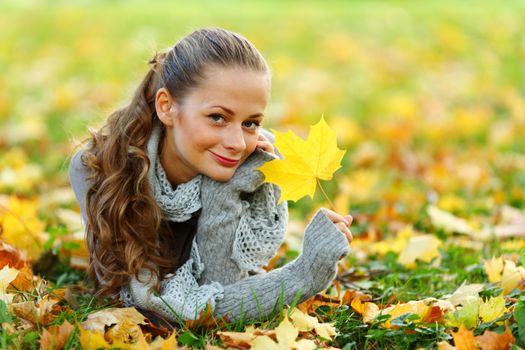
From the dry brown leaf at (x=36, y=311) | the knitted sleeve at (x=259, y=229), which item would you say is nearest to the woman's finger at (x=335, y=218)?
the knitted sleeve at (x=259, y=229)

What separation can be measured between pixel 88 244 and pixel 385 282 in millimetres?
1120

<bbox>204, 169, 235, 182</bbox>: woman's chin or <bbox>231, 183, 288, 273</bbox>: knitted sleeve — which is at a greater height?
<bbox>204, 169, 235, 182</bbox>: woman's chin

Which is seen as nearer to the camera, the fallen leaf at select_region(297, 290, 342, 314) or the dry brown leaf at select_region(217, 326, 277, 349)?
the dry brown leaf at select_region(217, 326, 277, 349)

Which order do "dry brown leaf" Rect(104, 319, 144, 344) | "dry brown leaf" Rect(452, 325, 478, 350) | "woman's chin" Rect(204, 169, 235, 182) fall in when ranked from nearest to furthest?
"dry brown leaf" Rect(452, 325, 478, 350)
"dry brown leaf" Rect(104, 319, 144, 344)
"woman's chin" Rect(204, 169, 235, 182)

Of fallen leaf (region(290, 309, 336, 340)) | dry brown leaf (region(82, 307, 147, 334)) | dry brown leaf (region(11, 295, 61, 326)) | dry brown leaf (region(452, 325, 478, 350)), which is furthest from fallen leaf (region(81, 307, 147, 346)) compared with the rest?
dry brown leaf (region(452, 325, 478, 350))

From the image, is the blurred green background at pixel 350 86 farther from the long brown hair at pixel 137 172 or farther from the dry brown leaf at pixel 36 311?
the dry brown leaf at pixel 36 311

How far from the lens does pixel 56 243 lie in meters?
3.19

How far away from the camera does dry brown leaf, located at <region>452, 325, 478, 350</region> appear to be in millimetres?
2039

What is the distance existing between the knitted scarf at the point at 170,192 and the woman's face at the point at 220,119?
0.07 metres

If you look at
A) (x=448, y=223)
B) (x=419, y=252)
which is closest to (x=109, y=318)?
(x=419, y=252)

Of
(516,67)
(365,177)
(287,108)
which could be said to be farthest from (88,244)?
(516,67)

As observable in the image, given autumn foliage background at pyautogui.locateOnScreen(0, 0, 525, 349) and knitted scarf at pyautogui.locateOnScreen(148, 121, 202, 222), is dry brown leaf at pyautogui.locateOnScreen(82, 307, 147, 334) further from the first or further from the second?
knitted scarf at pyautogui.locateOnScreen(148, 121, 202, 222)

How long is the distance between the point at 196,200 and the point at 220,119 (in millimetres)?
303

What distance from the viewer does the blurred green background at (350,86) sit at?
4.25 m
